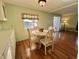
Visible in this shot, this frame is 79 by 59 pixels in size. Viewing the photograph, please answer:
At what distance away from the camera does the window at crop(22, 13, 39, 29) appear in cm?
486

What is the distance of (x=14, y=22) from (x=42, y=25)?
251 cm

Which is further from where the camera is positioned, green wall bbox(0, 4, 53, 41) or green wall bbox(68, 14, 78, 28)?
green wall bbox(68, 14, 78, 28)

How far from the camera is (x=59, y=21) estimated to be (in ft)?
28.9

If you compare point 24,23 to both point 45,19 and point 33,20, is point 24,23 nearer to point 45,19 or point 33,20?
point 33,20

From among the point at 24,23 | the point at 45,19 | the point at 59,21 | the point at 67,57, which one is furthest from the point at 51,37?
the point at 59,21

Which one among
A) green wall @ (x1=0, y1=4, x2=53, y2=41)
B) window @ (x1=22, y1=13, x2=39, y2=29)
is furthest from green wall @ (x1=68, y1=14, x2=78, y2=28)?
window @ (x1=22, y1=13, x2=39, y2=29)

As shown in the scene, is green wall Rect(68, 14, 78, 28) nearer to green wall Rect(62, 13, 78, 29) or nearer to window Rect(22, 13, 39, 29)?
→ green wall Rect(62, 13, 78, 29)

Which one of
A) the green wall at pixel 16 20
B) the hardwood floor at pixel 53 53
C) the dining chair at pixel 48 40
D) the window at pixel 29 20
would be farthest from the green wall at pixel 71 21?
the dining chair at pixel 48 40

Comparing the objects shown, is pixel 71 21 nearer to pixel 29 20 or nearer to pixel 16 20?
pixel 29 20

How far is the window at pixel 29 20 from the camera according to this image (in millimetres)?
4857

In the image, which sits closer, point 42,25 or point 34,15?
point 34,15

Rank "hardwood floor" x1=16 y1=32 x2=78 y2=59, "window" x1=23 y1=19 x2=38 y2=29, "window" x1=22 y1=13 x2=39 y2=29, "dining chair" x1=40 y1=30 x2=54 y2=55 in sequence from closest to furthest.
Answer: "hardwood floor" x1=16 y1=32 x2=78 y2=59 < "dining chair" x1=40 y1=30 x2=54 y2=55 < "window" x1=22 y1=13 x2=39 y2=29 < "window" x1=23 y1=19 x2=38 y2=29

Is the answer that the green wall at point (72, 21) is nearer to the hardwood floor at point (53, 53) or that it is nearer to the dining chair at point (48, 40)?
the hardwood floor at point (53, 53)

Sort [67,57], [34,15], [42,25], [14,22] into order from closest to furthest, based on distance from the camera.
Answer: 1. [67,57]
2. [14,22]
3. [34,15]
4. [42,25]
